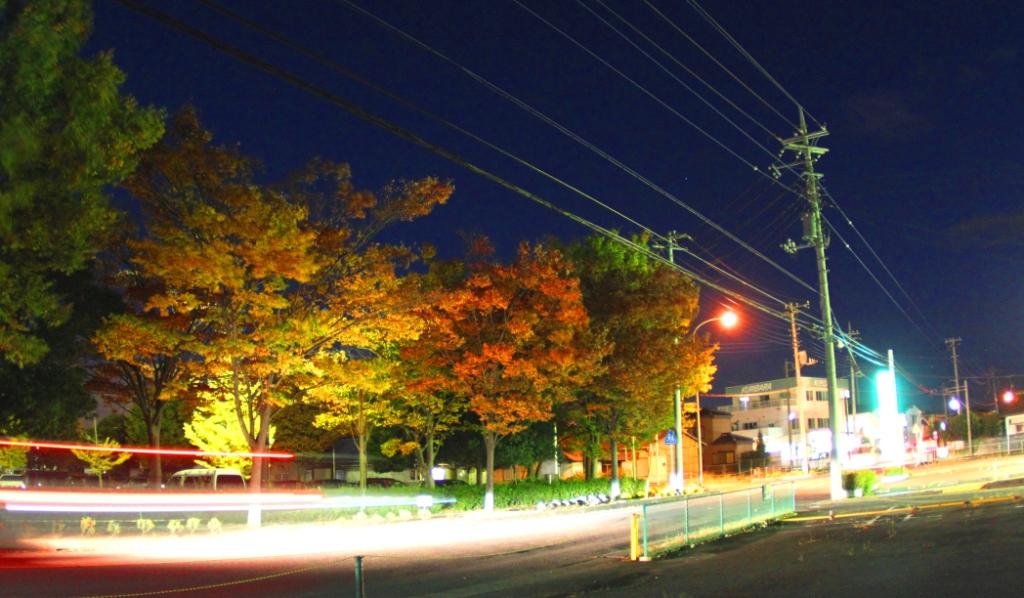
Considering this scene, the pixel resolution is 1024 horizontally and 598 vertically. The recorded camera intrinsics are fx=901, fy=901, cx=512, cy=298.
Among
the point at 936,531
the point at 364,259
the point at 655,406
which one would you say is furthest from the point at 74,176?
the point at 655,406

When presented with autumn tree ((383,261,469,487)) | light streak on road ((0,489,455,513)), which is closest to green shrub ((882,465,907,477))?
autumn tree ((383,261,469,487))

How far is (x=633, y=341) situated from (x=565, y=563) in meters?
22.6

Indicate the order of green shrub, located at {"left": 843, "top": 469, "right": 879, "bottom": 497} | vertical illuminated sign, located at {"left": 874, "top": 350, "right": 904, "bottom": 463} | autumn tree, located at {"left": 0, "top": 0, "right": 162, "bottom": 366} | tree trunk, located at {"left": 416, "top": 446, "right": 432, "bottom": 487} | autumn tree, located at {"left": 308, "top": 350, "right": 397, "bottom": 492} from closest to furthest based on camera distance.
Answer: autumn tree, located at {"left": 0, "top": 0, "right": 162, "bottom": 366} < autumn tree, located at {"left": 308, "top": 350, "right": 397, "bottom": 492} < green shrub, located at {"left": 843, "top": 469, "right": 879, "bottom": 497} < tree trunk, located at {"left": 416, "top": 446, "right": 432, "bottom": 487} < vertical illuminated sign, located at {"left": 874, "top": 350, "right": 904, "bottom": 463}

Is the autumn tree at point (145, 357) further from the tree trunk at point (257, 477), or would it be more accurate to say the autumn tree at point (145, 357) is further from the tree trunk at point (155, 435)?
the tree trunk at point (257, 477)

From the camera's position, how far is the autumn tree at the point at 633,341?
4056 cm

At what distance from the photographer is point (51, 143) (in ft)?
43.0

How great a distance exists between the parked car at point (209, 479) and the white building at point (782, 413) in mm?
61198

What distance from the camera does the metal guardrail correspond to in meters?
20.8

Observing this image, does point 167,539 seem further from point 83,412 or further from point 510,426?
point 510,426

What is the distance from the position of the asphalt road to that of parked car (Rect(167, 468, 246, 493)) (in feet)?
59.0

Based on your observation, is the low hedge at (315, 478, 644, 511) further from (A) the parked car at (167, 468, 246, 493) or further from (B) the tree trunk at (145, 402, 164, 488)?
(A) the parked car at (167, 468, 246, 493)

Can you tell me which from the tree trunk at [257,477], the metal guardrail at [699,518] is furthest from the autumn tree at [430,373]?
the metal guardrail at [699,518]

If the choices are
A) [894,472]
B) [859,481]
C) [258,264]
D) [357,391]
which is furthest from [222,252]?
[894,472]

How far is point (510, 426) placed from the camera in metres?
37.8
